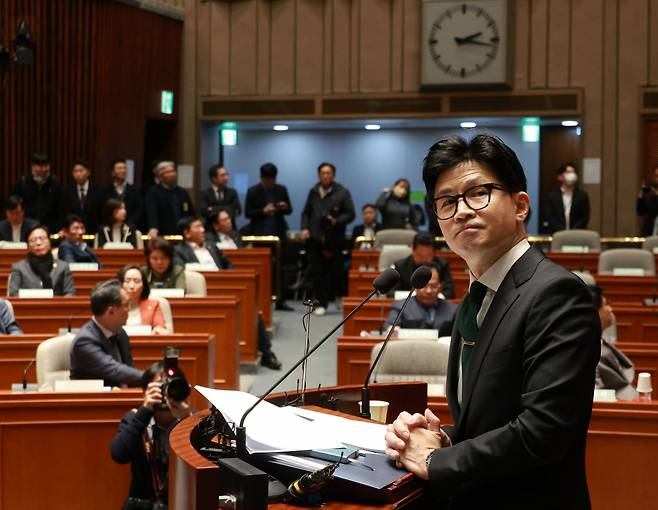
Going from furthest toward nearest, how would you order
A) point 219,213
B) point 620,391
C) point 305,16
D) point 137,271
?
point 305,16
point 219,213
point 137,271
point 620,391

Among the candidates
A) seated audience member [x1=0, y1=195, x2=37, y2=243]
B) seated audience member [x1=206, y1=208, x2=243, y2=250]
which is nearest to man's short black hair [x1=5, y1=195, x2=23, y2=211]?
seated audience member [x1=0, y1=195, x2=37, y2=243]

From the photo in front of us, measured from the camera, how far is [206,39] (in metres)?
12.9

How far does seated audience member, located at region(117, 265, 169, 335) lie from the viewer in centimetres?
634

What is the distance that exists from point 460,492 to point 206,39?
11.7 m

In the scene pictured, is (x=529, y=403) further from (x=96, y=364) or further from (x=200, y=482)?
(x=96, y=364)

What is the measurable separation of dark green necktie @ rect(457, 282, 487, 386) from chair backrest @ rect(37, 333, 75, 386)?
3.54 metres

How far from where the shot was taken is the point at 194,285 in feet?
24.9

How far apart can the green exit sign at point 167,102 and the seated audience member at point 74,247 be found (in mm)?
4051

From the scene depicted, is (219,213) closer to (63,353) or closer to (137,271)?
(137,271)

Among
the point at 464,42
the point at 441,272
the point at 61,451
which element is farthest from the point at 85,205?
the point at 61,451

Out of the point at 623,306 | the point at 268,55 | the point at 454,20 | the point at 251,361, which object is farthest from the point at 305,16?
the point at 623,306

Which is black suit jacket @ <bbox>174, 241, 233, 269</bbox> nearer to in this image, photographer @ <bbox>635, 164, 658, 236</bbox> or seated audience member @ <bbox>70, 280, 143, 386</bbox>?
seated audience member @ <bbox>70, 280, 143, 386</bbox>

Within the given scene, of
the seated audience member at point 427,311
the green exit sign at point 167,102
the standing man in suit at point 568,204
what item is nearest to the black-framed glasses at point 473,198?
the seated audience member at point 427,311

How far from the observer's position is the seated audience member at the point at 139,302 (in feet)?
20.8
